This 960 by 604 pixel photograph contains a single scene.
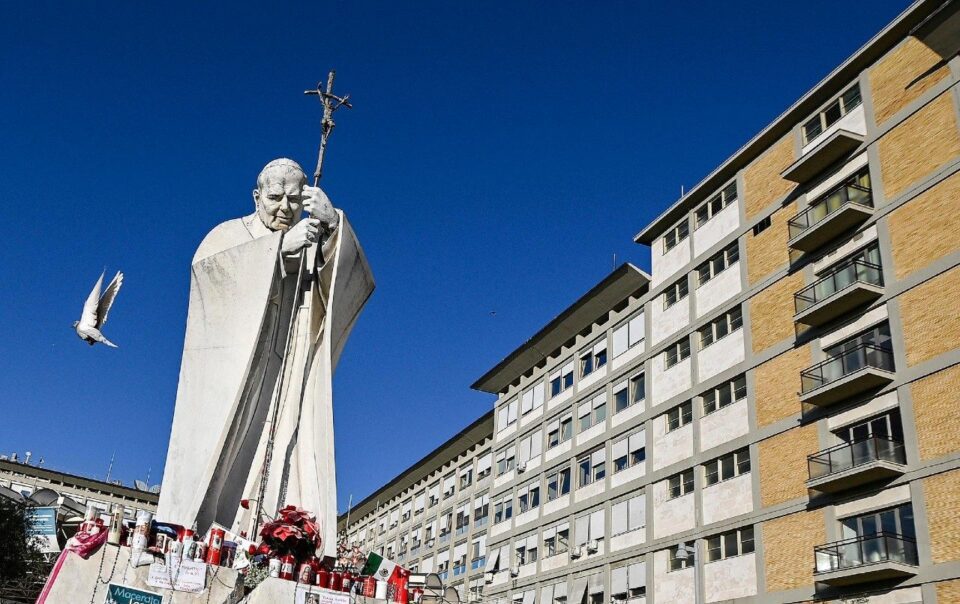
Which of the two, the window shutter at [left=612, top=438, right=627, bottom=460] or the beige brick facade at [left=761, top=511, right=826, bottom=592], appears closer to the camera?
the beige brick facade at [left=761, top=511, right=826, bottom=592]

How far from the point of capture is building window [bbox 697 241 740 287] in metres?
42.0

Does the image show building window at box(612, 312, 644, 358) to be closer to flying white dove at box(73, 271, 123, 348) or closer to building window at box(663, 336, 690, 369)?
building window at box(663, 336, 690, 369)

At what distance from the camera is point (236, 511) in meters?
17.8

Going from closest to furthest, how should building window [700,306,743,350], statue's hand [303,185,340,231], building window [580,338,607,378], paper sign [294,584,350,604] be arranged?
paper sign [294,584,350,604], statue's hand [303,185,340,231], building window [700,306,743,350], building window [580,338,607,378]

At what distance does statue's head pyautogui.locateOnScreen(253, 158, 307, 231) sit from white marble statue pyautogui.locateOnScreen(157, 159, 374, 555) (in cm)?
2

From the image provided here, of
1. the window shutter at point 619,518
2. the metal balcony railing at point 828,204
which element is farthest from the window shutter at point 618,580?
the metal balcony railing at point 828,204

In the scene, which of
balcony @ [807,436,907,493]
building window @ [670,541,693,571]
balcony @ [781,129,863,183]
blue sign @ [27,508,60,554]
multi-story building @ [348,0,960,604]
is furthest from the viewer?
building window @ [670,541,693,571]

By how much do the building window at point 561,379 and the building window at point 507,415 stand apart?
15.2 feet

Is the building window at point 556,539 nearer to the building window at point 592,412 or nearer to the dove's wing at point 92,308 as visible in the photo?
the building window at point 592,412

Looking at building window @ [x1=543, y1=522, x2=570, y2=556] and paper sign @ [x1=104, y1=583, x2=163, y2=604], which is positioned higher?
building window @ [x1=543, y1=522, x2=570, y2=556]

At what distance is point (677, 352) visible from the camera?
44.3 m

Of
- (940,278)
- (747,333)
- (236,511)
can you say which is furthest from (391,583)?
(747,333)

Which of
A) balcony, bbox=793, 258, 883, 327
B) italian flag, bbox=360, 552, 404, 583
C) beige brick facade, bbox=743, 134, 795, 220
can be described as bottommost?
italian flag, bbox=360, 552, 404, 583

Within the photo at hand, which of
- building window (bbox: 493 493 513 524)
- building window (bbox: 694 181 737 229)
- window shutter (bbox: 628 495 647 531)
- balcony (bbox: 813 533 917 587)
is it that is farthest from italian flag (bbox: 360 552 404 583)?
building window (bbox: 493 493 513 524)
